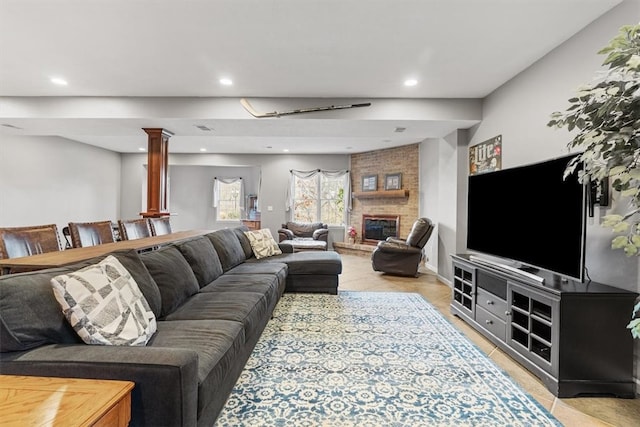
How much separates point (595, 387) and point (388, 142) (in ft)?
17.6

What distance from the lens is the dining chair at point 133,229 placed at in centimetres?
364

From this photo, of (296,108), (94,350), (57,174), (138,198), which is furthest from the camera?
(138,198)

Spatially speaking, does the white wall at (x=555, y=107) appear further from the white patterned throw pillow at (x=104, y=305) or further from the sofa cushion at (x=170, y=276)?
the sofa cushion at (x=170, y=276)

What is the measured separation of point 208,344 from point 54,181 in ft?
23.2

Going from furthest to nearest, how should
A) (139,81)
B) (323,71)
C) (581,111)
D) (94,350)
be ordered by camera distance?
(139,81) → (323,71) → (581,111) → (94,350)

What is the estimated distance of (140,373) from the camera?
1138 millimetres

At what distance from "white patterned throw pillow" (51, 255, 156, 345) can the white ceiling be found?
194 cm

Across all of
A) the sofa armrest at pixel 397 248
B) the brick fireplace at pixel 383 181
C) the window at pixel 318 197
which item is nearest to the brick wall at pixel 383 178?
the brick fireplace at pixel 383 181

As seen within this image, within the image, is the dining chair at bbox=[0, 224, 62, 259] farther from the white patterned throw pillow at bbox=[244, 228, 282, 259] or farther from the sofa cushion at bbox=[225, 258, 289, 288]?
the white patterned throw pillow at bbox=[244, 228, 282, 259]

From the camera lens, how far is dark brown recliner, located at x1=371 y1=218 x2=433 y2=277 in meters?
5.05

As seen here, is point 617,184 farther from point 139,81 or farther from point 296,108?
point 139,81

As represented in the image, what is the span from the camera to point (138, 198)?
836 centimetres

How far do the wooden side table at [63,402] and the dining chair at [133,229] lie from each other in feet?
9.31

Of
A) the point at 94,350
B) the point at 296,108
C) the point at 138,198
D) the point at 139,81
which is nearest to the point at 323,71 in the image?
the point at 296,108
